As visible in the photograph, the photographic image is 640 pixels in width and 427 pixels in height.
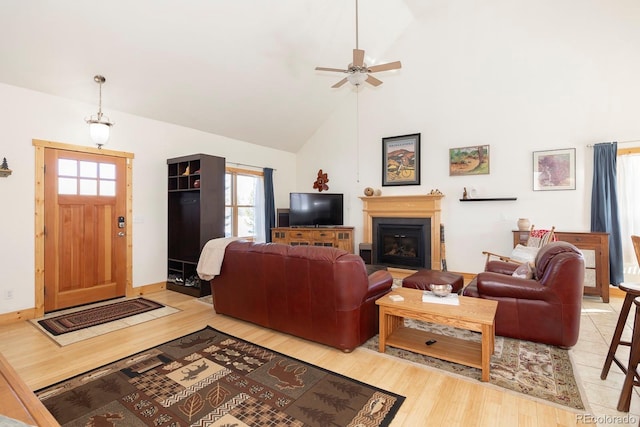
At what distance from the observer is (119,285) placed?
455 centimetres

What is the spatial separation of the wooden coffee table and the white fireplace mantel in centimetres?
299

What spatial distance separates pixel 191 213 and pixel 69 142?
1851mm

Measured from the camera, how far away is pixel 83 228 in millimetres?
4203

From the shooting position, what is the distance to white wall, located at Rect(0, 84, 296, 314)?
3547mm

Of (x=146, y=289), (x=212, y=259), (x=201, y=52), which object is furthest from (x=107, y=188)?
(x=201, y=52)

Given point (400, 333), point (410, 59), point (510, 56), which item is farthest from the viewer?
point (410, 59)

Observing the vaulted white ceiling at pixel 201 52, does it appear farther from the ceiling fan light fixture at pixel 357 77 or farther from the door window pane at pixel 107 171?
the ceiling fan light fixture at pixel 357 77

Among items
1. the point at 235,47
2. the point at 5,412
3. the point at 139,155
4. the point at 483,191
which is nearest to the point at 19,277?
the point at 139,155

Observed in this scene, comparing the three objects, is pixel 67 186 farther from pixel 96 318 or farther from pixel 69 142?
pixel 96 318

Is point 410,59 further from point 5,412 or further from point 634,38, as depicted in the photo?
point 5,412

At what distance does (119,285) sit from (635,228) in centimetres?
760

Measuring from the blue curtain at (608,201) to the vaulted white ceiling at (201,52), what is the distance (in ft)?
12.0

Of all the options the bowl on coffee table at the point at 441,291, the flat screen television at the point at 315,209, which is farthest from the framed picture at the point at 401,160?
the bowl on coffee table at the point at 441,291

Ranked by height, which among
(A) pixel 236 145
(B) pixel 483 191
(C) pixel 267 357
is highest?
(A) pixel 236 145
